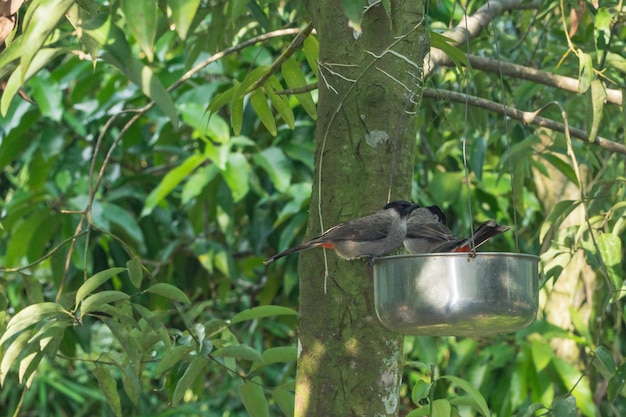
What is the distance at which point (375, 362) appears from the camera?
8.78ft

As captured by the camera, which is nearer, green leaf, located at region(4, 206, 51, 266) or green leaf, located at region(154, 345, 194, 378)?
green leaf, located at region(154, 345, 194, 378)

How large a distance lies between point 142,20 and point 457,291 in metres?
1.24

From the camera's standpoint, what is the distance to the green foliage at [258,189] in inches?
126

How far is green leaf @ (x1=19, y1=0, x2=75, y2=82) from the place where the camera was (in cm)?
141

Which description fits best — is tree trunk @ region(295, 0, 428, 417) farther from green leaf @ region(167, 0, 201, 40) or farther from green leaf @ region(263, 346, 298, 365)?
green leaf @ region(167, 0, 201, 40)

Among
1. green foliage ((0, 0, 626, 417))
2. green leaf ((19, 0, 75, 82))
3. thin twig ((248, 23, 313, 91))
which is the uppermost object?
green leaf ((19, 0, 75, 82))

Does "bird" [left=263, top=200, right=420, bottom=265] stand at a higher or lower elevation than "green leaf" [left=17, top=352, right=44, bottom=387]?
lower

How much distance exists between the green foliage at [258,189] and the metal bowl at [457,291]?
419mm

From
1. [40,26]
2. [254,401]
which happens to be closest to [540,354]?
[254,401]

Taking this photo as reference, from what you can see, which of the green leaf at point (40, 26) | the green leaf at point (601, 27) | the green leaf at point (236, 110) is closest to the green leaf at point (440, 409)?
the green leaf at point (236, 110)

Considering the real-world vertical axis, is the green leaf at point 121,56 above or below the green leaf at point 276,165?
above

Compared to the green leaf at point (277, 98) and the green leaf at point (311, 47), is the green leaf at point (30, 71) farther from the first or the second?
the green leaf at point (311, 47)

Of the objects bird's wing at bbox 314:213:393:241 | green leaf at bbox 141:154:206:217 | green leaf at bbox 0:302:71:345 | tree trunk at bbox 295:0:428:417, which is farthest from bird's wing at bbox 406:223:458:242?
green leaf at bbox 141:154:206:217

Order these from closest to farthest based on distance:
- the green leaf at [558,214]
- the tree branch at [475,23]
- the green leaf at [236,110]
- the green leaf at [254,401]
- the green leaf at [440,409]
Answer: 1. the green leaf at [440,409]
2. the green leaf at [254,401]
3. the green leaf at [236,110]
4. the green leaf at [558,214]
5. the tree branch at [475,23]
